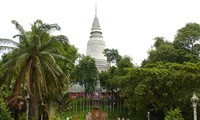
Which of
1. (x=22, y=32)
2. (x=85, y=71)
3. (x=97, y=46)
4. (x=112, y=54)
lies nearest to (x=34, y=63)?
(x=22, y=32)

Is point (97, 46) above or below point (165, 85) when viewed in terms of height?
above

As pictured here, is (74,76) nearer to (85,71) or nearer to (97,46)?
(85,71)

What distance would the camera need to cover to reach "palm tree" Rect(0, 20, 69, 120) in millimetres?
24469

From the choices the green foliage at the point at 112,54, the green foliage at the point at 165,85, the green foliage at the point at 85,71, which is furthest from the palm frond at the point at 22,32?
the green foliage at the point at 112,54

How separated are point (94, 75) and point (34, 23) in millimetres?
37635

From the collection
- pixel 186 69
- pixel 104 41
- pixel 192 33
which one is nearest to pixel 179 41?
pixel 192 33

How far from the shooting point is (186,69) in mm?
36594

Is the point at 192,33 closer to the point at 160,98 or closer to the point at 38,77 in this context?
the point at 160,98

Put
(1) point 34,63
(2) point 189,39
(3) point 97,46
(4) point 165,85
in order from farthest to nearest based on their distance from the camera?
(3) point 97,46 < (2) point 189,39 < (4) point 165,85 < (1) point 34,63

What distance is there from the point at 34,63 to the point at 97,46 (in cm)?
6315

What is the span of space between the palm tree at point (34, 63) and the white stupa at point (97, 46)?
187 ft

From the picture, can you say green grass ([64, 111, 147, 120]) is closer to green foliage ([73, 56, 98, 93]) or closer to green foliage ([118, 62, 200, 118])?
green foliage ([73, 56, 98, 93])

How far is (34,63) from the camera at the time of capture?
82.4 feet

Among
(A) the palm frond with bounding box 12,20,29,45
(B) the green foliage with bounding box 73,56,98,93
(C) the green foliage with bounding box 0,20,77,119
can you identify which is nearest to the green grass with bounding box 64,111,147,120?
(B) the green foliage with bounding box 73,56,98,93
